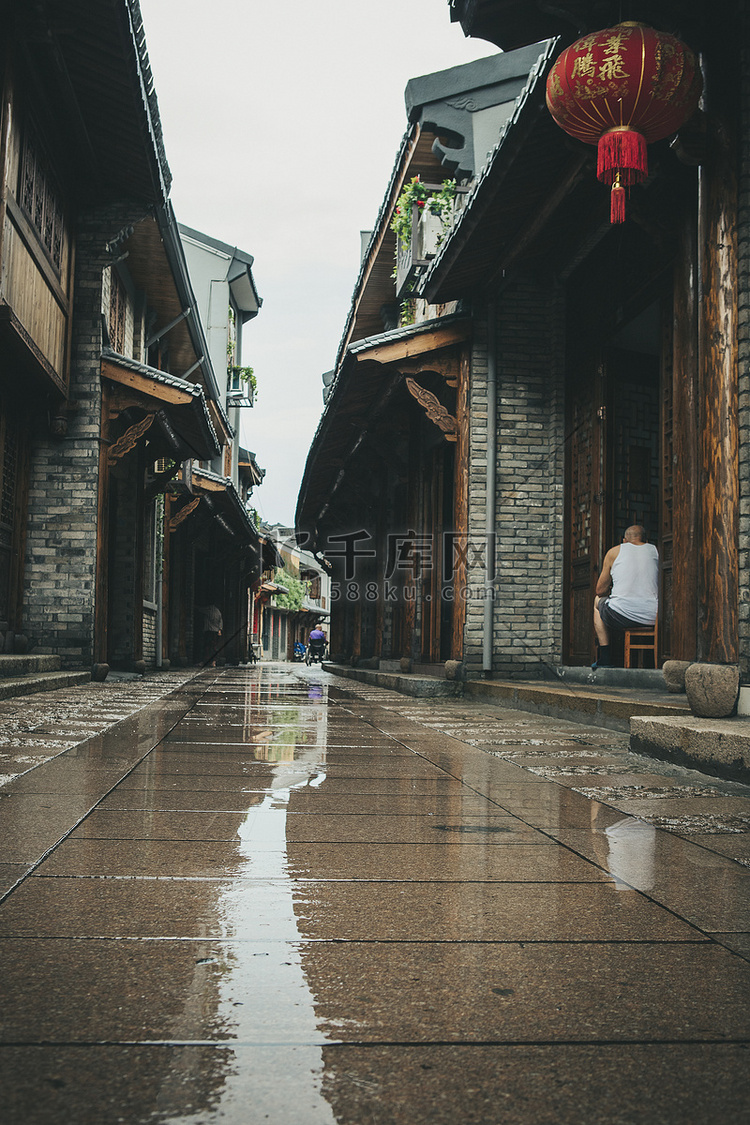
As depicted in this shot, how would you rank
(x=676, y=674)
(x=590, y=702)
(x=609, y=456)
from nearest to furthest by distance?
(x=676, y=674) < (x=590, y=702) < (x=609, y=456)

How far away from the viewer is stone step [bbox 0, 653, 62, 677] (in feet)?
27.6

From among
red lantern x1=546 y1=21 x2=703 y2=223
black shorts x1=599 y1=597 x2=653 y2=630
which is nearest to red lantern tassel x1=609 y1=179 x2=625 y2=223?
red lantern x1=546 y1=21 x2=703 y2=223

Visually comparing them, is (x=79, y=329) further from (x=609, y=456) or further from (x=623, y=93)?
(x=623, y=93)

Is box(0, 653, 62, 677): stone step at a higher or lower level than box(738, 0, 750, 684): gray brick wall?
lower

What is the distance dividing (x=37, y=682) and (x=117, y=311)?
6880 millimetres

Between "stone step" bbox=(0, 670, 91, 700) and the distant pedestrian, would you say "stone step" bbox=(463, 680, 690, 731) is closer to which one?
"stone step" bbox=(0, 670, 91, 700)

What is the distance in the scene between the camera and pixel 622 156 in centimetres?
508

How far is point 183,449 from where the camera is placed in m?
14.3

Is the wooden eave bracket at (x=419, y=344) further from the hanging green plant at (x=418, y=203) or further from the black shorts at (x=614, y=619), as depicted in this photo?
the black shorts at (x=614, y=619)

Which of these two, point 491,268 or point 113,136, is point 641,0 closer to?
point 491,268

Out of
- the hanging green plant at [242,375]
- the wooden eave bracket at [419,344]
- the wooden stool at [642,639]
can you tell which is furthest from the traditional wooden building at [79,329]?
the hanging green plant at [242,375]

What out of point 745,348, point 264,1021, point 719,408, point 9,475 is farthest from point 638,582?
point 264,1021

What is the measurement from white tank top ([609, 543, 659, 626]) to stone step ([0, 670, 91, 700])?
4.74m


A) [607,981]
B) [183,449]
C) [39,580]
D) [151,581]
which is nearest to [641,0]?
[607,981]
